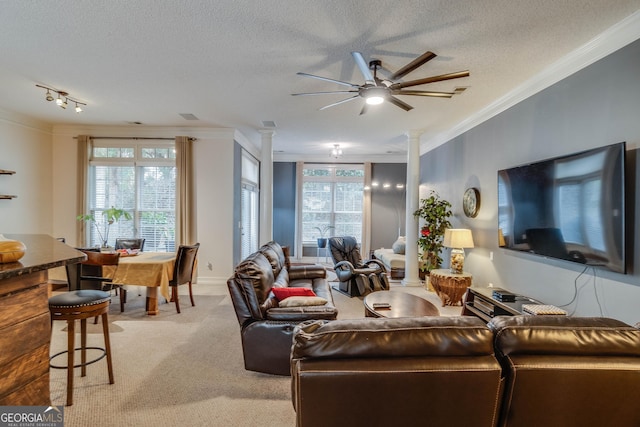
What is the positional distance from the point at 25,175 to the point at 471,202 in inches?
283

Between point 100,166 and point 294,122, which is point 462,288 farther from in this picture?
point 100,166

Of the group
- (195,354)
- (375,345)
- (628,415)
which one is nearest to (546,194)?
(628,415)

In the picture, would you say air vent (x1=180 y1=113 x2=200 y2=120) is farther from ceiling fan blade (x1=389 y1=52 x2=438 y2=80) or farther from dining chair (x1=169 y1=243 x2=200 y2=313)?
ceiling fan blade (x1=389 y1=52 x2=438 y2=80)

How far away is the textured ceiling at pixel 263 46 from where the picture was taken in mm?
2209

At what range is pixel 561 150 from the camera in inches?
114

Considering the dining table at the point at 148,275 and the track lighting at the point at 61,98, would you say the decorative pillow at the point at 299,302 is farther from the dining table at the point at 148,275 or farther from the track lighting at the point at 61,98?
the track lighting at the point at 61,98

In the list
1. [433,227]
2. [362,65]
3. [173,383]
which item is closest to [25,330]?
[173,383]

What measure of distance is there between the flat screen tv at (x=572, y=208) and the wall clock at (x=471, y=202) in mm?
886

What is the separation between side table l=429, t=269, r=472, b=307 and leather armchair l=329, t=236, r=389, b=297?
809 mm

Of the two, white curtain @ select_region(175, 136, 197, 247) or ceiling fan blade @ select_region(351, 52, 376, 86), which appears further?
white curtain @ select_region(175, 136, 197, 247)

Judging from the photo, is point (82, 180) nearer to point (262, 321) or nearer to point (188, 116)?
point (188, 116)

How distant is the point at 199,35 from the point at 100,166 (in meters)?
4.26

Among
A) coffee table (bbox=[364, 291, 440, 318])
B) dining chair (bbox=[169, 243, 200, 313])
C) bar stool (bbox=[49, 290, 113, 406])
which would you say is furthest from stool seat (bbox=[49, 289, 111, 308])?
coffee table (bbox=[364, 291, 440, 318])

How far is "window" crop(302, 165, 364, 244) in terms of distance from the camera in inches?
329
